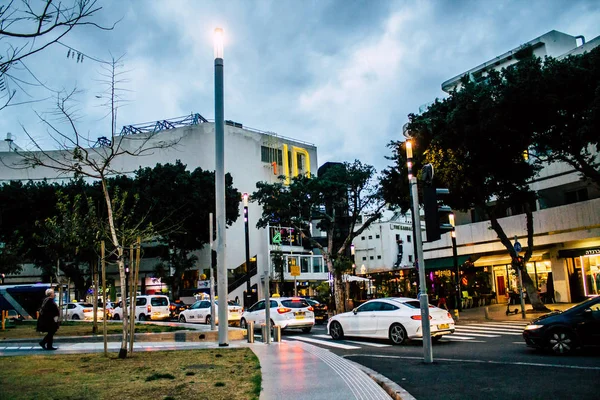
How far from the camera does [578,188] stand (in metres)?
31.5

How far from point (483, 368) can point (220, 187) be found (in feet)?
27.1

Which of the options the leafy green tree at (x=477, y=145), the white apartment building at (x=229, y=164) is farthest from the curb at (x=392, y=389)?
the white apartment building at (x=229, y=164)

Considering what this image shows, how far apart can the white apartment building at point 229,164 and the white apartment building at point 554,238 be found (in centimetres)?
2879

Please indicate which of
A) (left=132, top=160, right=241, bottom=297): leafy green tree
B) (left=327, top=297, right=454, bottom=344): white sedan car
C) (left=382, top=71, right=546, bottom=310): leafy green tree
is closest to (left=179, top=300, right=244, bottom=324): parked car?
(left=327, top=297, right=454, bottom=344): white sedan car

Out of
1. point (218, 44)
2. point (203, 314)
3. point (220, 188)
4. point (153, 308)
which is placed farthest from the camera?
point (153, 308)

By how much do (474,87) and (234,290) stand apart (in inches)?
1635

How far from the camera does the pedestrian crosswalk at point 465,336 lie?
52.4 ft

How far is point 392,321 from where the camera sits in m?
15.9

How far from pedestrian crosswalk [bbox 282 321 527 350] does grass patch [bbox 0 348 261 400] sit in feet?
16.2

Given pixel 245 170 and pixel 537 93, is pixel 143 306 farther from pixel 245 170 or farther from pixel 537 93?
pixel 245 170

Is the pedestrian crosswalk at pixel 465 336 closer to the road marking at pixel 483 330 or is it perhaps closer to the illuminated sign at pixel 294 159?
the road marking at pixel 483 330

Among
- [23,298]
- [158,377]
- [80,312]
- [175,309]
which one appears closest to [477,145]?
[158,377]

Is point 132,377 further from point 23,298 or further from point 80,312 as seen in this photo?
point 23,298

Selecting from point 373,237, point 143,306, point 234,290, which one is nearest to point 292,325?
point 143,306
